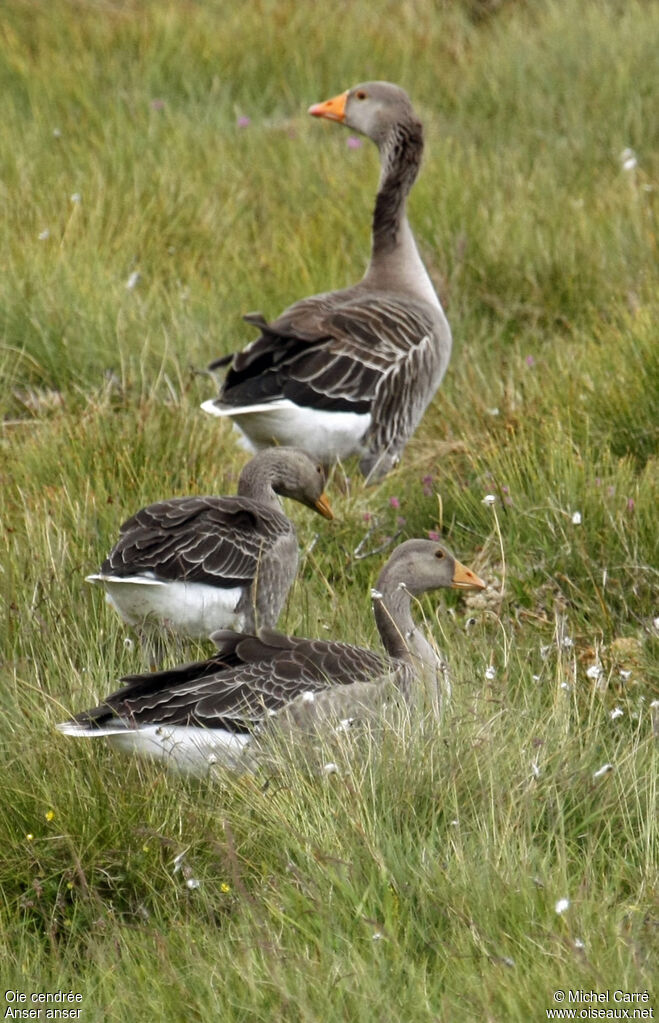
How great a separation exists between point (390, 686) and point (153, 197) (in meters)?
5.02

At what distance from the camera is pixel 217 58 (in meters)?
10.5

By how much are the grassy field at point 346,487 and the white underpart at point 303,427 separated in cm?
18

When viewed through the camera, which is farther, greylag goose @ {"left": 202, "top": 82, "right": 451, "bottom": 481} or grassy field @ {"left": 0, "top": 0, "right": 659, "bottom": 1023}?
greylag goose @ {"left": 202, "top": 82, "right": 451, "bottom": 481}

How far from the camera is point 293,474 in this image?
5664 millimetres

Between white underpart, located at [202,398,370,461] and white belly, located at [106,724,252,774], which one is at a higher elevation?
white belly, located at [106,724,252,774]

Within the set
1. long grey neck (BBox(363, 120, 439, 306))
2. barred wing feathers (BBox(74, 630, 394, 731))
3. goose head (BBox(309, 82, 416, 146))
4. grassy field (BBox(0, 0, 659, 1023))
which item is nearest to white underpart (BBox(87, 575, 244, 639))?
grassy field (BBox(0, 0, 659, 1023))

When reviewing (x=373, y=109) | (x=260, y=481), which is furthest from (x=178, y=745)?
(x=373, y=109)

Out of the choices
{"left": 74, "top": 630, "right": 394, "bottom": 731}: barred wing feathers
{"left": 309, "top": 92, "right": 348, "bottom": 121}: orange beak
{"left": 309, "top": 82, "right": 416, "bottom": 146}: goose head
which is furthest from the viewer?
{"left": 309, "top": 92, "right": 348, "bottom": 121}: orange beak

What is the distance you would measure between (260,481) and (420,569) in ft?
3.13

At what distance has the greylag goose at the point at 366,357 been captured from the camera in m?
6.67

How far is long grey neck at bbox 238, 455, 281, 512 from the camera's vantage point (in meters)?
5.62

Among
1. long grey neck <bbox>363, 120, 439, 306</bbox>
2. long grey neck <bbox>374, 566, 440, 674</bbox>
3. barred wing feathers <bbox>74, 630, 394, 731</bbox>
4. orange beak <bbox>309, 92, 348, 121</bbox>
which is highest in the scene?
orange beak <bbox>309, 92, 348, 121</bbox>

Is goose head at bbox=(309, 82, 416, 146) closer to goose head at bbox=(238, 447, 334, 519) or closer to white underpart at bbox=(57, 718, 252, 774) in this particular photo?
goose head at bbox=(238, 447, 334, 519)

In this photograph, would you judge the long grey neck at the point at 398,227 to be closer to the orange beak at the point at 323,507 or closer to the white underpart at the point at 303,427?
the white underpart at the point at 303,427
